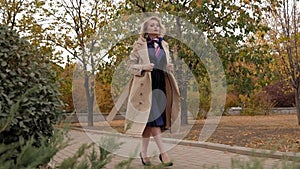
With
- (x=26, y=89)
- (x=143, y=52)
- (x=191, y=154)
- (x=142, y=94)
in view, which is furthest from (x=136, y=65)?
(x=191, y=154)

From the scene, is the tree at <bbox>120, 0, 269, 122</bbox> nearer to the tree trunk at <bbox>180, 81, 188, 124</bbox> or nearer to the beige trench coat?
the tree trunk at <bbox>180, 81, 188, 124</bbox>

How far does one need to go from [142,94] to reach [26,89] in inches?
55.6

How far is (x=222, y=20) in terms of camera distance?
1150 centimetres

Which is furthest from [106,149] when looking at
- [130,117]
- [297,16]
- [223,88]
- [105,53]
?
[297,16]

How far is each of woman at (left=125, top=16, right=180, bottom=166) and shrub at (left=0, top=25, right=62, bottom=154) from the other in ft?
3.14

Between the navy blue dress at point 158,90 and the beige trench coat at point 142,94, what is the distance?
51 millimetres

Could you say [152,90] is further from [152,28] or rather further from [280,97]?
[280,97]

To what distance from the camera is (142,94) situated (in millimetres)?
4977

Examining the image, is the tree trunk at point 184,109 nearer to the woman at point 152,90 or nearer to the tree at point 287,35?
the tree at point 287,35

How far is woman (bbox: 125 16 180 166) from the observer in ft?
16.3

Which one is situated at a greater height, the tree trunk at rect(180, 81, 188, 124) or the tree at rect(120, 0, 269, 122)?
the tree at rect(120, 0, 269, 122)

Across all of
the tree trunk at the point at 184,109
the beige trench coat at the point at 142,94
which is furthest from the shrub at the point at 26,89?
the tree trunk at the point at 184,109

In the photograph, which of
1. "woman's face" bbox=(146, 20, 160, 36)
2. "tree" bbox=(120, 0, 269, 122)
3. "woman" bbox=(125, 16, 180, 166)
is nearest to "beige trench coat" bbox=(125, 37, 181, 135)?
"woman" bbox=(125, 16, 180, 166)

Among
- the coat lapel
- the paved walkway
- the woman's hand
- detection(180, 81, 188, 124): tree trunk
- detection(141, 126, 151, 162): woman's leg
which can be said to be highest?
the coat lapel
